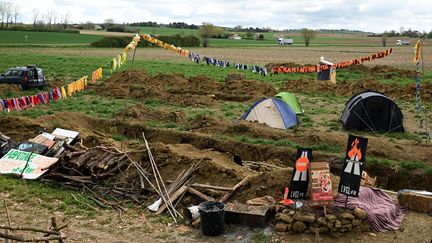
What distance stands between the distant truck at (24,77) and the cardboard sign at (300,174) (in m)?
22.9

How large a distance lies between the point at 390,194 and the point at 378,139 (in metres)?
5.12

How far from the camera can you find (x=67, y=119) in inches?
812

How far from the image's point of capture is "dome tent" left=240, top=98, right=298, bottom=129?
20.5 m

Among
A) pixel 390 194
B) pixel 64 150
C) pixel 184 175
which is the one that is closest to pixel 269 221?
pixel 184 175

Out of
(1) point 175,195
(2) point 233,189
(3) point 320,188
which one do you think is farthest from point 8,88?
(3) point 320,188

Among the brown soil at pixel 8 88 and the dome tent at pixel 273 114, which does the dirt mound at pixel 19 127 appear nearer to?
the brown soil at pixel 8 88

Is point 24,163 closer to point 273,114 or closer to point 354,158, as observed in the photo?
point 354,158

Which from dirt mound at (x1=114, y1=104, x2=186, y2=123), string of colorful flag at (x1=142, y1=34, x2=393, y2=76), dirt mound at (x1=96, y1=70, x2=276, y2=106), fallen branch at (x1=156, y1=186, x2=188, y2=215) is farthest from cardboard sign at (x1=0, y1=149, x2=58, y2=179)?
dirt mound at (x1=96, y1=70, x2=276, y2=106)

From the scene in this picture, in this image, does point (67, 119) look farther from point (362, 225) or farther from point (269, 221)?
point (362, 225)

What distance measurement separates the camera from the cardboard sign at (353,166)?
35.2ft

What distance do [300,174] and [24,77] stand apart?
75.9ft

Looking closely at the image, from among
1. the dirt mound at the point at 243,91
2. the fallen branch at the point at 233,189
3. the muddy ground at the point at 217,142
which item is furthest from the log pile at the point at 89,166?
the dirt mound at the point at 243,91

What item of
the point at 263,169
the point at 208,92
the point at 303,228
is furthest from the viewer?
the point at 208,92

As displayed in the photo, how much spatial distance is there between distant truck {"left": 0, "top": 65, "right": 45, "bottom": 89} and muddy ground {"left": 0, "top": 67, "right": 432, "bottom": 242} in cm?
132
